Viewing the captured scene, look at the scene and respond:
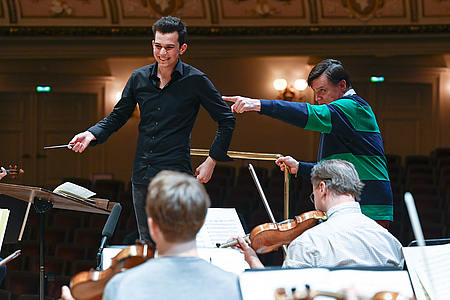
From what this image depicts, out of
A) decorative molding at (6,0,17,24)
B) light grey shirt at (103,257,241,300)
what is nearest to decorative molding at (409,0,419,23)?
decorative molding at (6,0,17,24)

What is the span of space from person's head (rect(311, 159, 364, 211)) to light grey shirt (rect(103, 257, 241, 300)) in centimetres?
106

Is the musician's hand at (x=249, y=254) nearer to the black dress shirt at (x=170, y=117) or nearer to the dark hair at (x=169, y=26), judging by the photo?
the black dress shirt at (x=170, y=117)

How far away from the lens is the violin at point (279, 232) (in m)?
2.82

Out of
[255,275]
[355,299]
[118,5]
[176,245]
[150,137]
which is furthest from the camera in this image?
[118,5]

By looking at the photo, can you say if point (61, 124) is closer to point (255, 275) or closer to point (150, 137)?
point (150, 137)

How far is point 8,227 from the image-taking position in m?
3.61

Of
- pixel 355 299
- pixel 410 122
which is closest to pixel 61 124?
pixel 410 122

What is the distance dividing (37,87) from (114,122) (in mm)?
7950

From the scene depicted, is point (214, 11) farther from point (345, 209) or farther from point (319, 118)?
point (345, 209)

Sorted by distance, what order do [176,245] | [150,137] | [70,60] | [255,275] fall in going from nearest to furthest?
[176,245], [255,275], [150,137], [70,60]

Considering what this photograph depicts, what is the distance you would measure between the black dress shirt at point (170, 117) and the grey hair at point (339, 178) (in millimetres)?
523

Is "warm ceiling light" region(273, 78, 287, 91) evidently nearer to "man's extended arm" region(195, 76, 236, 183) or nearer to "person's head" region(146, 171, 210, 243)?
"man's extended arm" region(195, 76, 236, 183)

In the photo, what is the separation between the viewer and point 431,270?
2.38 m

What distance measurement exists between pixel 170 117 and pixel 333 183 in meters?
0.75
